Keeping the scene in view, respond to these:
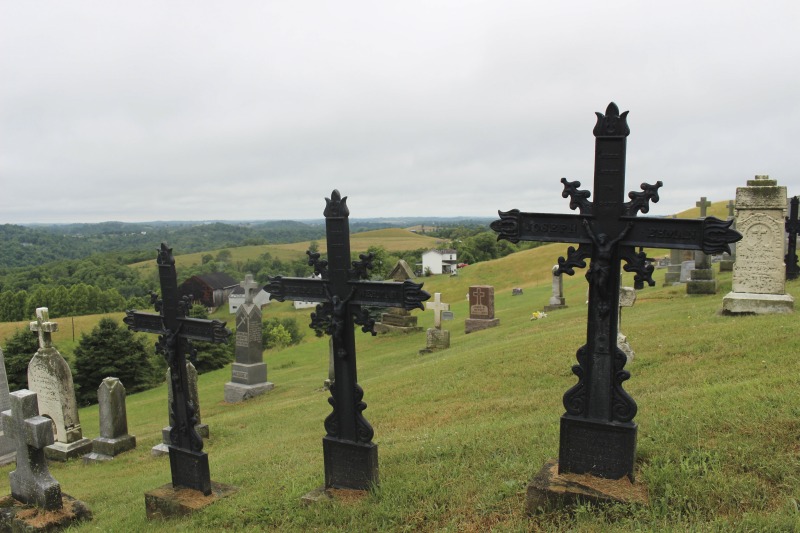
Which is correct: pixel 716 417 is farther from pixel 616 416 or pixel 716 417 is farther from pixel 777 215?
pixel 777 215

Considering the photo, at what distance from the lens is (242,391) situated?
590 inches

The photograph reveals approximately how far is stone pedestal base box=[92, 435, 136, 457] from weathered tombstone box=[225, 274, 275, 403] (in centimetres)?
466

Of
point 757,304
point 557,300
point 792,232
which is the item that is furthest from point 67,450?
point 792,232

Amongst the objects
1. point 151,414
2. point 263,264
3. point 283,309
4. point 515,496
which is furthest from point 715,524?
point 263,264

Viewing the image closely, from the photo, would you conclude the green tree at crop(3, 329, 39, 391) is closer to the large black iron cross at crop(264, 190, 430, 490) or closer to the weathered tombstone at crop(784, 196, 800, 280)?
the large black iron cross at crop(264, 190, 430, 490)

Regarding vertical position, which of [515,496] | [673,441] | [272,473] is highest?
[673,441]

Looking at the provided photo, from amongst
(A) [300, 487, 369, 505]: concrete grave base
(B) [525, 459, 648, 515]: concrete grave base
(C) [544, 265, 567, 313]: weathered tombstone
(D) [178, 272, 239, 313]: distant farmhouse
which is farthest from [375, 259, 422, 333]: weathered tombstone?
(D) [178, 272, 239, 313]: distant farmhouse

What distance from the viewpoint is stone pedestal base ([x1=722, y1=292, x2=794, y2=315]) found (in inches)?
381

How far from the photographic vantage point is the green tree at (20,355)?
26.3 metres

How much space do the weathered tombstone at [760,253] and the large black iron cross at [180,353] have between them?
31.4 ft

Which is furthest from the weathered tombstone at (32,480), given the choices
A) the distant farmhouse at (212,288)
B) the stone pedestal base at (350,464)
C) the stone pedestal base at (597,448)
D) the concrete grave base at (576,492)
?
the distant farmhouse at (212,288)

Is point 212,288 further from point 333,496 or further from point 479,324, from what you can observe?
point 333,496

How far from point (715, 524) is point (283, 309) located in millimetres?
61853

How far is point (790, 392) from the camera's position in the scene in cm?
494
